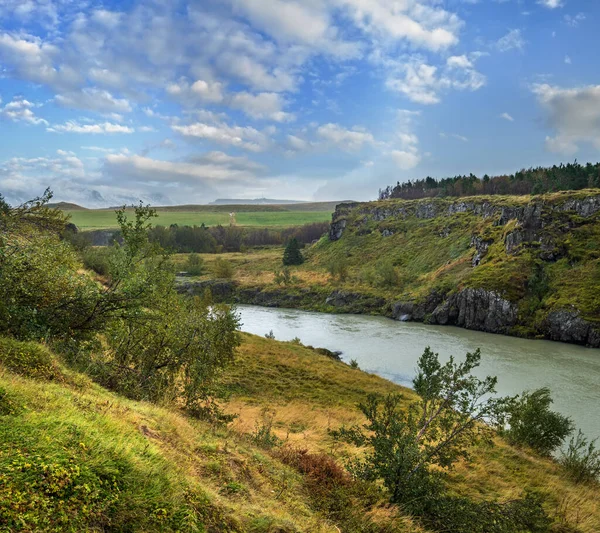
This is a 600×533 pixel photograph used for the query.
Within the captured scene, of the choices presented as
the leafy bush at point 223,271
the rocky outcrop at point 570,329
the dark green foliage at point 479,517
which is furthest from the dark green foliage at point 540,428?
the leafy bush at point 223,271

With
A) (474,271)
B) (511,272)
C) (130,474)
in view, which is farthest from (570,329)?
(130,474)

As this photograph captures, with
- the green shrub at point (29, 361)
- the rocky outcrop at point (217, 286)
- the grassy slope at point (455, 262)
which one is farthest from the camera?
the rocky outcrop at point (217, 286)

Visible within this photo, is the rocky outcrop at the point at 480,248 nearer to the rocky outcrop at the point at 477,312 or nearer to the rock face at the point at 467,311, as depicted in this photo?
the rock face at the point at 467,311

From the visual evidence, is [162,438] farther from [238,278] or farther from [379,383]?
[238,278]

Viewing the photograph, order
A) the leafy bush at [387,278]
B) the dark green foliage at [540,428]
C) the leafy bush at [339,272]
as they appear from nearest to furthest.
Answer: the dark green foliage at [540,428], the leafy bush at [387,278], the leafy bush at [339,272]

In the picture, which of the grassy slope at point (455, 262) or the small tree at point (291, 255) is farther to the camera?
the small tree at point (291, 255)

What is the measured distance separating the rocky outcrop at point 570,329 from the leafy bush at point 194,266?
8397 centimetres

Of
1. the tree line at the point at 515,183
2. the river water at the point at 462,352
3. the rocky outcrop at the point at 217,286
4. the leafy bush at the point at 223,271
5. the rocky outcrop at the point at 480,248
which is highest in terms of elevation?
the tree line at the point at 515,183

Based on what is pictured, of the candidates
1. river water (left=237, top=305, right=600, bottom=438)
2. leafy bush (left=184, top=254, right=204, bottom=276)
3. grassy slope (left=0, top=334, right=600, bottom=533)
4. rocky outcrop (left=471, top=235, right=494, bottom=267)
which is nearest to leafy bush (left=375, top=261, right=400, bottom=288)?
river water (left=237, top=305, right=600, bottom=438)

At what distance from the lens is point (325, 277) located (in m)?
99.6

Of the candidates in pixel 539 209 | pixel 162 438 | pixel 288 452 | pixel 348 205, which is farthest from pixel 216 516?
pixel 348 205

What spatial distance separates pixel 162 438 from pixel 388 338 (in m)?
49.6

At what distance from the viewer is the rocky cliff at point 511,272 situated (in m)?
55.4

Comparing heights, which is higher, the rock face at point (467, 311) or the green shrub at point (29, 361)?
the green shrub at point (29, 361)
